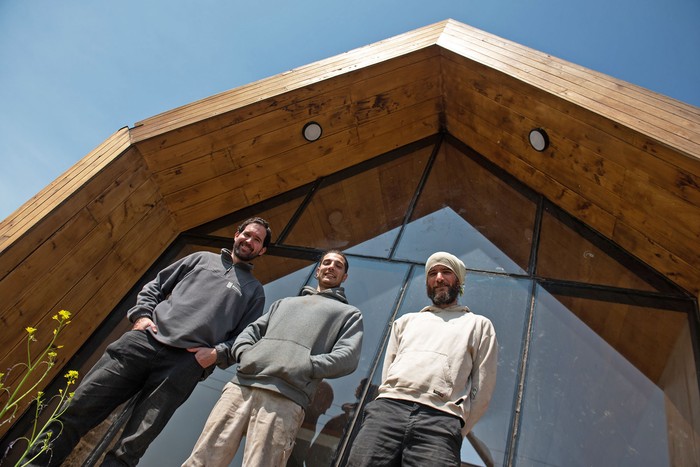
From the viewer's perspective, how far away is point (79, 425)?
222cm

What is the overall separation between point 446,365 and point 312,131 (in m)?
2.71

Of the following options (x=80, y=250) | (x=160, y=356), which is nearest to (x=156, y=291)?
(x=160, y=356)

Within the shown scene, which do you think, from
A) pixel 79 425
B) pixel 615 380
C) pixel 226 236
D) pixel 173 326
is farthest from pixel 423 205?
pixel 79 425

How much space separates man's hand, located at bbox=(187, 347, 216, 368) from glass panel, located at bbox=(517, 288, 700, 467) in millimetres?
1441

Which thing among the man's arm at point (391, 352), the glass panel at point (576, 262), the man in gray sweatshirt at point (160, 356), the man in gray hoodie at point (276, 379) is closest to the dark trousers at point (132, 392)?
the man in gray sweatshirt at point (160, 356)

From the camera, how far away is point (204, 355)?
2.36 meters

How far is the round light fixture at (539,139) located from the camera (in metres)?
3.57

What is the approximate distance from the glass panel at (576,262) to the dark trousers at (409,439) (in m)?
1.57

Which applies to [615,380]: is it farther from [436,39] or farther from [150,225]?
[150,225]

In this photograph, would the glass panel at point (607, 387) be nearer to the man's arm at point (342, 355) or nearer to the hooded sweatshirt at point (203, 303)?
the man's arm at point (342, 355)

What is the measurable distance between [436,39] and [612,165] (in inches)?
69.5

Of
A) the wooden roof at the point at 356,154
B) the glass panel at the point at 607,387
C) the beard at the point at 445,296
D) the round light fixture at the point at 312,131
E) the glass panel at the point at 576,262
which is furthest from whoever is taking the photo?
the round light fixture at the point at 312,131

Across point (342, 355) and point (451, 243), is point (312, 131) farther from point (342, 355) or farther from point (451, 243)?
point (342, 355)

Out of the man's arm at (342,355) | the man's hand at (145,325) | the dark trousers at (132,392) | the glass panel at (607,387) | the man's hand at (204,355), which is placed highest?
the glass panel at (607,387)
